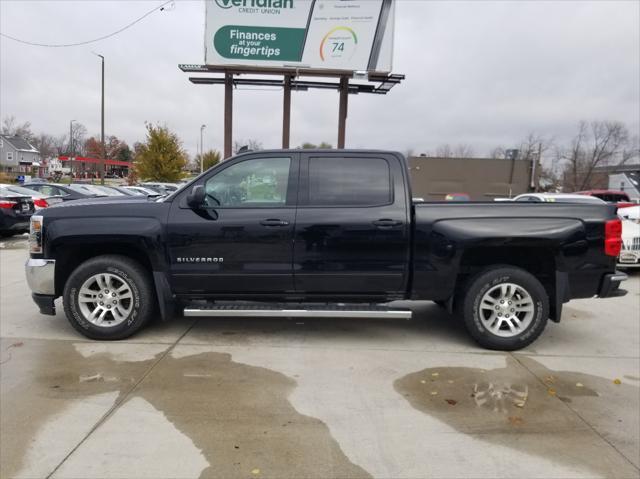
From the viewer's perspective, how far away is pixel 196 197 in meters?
4.50

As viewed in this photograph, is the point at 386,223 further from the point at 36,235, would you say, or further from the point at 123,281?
the point at 36,235

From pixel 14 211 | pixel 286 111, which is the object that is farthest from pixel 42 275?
pixel 286 111

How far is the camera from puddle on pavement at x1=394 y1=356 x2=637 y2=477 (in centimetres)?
306

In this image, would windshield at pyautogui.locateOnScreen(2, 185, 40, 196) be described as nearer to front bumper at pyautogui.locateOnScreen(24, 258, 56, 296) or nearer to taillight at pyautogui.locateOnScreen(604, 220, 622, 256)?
front bumper at pyautogui.locateOnScreen(24, 258, 56, 296)

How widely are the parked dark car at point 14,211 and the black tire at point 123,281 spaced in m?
9.53

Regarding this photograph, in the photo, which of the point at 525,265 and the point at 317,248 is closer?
the point at 317,248

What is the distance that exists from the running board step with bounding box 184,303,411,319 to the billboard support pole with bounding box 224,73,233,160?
46.4ft

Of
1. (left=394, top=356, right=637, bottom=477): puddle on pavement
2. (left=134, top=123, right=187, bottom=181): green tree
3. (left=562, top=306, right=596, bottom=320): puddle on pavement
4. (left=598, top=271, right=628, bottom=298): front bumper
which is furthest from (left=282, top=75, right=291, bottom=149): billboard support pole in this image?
(left=134, top=123, right=187, bottom=181): green tree

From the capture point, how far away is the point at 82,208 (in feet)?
15.5

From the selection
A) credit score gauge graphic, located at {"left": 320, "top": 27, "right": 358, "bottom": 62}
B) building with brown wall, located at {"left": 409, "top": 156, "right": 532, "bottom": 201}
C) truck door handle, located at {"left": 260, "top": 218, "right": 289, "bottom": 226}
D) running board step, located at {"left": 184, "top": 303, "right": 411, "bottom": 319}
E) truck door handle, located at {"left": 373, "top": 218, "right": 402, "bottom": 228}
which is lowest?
running board step, located at {"left": 184, "top": 303, "right": 411, "bottom": 319}

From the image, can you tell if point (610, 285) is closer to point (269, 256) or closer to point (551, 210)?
point (551, 210)

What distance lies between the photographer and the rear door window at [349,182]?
471 cm

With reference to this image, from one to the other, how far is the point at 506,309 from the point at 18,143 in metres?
108

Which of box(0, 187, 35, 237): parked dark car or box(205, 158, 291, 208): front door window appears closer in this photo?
box(205, 158, 291, 208): front door window
